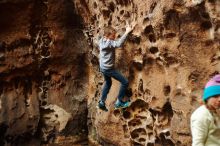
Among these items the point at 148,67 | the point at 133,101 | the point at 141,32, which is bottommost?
the point at 133,101

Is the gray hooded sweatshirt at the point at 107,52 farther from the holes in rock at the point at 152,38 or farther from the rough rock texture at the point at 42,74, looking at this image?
the rough rock texture at the point at 42,74

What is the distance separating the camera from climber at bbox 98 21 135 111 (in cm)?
502

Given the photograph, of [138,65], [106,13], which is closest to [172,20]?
[138,65]

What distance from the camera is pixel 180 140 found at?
→ 178 inches

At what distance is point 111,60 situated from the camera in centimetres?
518

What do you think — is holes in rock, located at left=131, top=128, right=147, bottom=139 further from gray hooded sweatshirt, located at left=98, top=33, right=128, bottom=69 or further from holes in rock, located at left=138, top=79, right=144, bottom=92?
gray hooded sweatshirt, located at left=98, top=33, right=128, bottom=69

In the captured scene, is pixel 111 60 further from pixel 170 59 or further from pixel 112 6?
pixel 170 59

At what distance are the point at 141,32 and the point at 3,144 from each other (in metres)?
2.97

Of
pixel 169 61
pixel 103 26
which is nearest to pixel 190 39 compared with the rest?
pixel 169 61

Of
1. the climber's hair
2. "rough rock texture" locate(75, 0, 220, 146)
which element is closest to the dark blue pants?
"rough rock texture" locate(75, 0, 220, 146)

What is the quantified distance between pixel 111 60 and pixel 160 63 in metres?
0.65

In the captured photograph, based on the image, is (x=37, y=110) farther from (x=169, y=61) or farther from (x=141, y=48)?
(x=169, y=61)

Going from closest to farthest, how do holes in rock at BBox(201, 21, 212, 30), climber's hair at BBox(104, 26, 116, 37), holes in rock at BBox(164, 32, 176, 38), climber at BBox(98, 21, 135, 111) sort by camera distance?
1. holes in rock at BBox(201, 21, 212, 30)
2. holes in rock at BBox(164, 32, 176, 38)
3. climber at BBox(98, 21, 135, 111)
4. climber's hair at BBox(104, 26, 116, 37)

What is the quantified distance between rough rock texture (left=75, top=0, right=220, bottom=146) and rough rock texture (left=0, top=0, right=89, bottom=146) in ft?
A: 2.42
